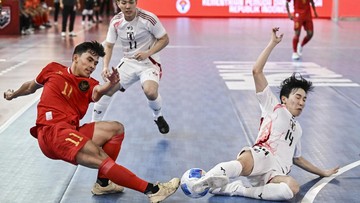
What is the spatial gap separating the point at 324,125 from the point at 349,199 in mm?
2652

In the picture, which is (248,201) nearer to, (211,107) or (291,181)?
(291,181)

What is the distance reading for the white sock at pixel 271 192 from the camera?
5094 mm

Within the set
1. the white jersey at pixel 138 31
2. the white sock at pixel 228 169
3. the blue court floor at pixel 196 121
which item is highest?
the white jersey at pixel 138 31

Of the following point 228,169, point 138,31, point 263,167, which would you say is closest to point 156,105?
point 138,31

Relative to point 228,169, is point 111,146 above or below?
above

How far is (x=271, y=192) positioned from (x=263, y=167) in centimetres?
22

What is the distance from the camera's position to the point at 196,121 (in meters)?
8.12

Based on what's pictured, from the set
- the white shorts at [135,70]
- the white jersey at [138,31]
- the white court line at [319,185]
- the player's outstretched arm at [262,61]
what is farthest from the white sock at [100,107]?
the white court line at [319,185]

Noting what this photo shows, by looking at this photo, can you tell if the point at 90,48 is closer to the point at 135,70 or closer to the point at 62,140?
the point at 62,140

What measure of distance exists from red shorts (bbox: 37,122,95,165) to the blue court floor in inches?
17.9

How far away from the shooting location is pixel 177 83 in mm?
10836

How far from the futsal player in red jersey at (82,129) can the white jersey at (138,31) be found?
208cm

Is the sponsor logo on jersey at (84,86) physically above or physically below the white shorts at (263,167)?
above

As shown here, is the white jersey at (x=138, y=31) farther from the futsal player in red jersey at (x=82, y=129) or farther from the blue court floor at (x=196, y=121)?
the futsal player in red jersey at (x=82, y=129)
